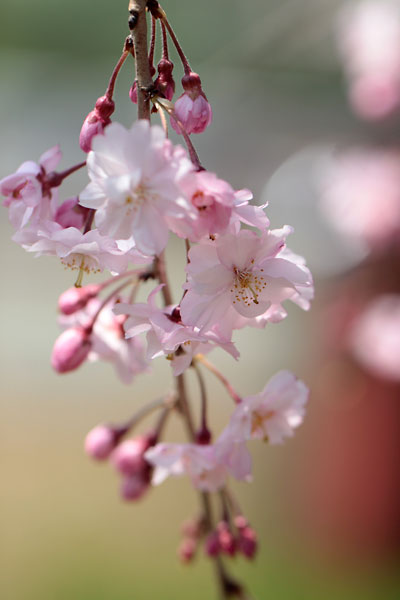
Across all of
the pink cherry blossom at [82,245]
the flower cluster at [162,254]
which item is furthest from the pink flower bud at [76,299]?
the pink cherry blossom at [82,245]

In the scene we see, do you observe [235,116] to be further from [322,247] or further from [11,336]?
[11,336]

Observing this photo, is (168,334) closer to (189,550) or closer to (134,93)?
(134,93)

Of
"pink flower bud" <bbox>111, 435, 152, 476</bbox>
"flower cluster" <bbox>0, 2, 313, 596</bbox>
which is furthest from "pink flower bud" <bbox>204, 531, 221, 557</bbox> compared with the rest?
"pink flower bud" <bbox>111, 435, 152, 476</bbox>

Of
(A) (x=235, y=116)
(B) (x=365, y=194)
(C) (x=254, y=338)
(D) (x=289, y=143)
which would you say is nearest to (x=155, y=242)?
(B) (x=365, y=194)

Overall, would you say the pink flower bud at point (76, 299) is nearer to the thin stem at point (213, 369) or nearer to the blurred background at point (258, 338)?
the thin stem at point (213, 369)

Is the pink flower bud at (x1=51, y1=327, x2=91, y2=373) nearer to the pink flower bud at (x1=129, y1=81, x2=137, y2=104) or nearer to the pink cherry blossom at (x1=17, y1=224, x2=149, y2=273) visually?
the pink cherry blossom at (x1=17, y1=224, x2=149, y2=273)

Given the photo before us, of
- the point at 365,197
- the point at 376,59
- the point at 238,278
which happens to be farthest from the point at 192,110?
the point at 376,59
